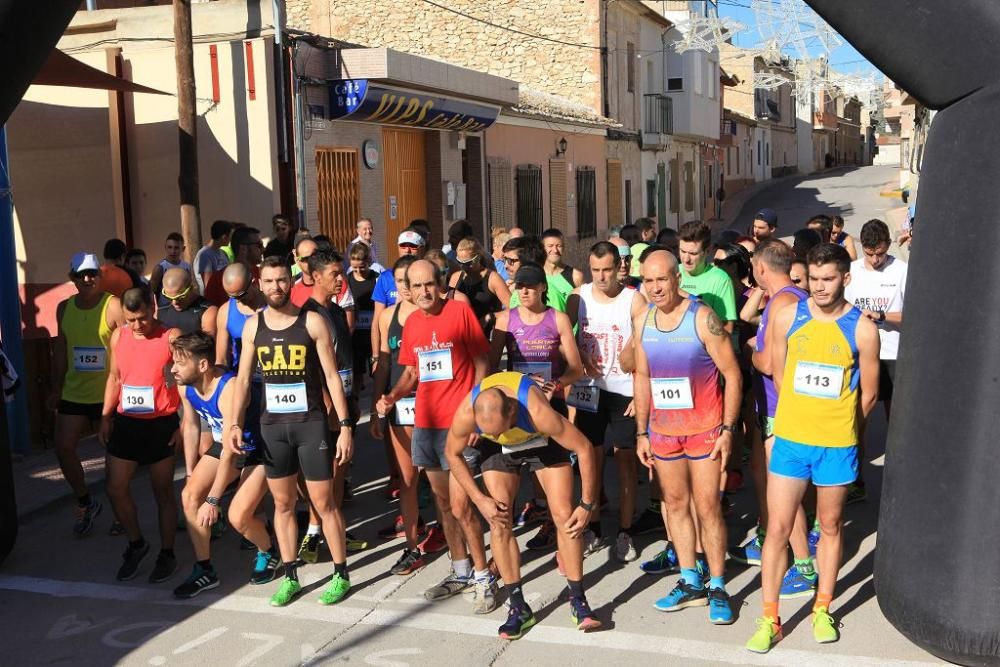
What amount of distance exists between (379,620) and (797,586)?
207 cm

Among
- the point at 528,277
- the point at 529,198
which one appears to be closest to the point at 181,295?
the point at 528,277

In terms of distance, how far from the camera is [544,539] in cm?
669

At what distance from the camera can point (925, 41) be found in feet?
14.7

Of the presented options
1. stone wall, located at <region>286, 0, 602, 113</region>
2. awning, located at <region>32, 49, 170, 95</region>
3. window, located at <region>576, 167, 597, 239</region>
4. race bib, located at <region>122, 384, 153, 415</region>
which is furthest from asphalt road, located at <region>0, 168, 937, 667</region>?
stone wall, located at <region>286, 0, 602, 113</region>

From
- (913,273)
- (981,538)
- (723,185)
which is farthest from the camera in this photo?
(723,185)

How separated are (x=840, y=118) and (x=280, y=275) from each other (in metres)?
89.4

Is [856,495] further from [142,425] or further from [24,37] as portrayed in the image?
[24,37]

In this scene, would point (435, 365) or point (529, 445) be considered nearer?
point (529, 445)

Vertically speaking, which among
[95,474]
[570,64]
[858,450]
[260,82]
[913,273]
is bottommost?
[95,474]

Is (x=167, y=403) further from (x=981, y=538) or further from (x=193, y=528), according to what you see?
(x=981, y=538)

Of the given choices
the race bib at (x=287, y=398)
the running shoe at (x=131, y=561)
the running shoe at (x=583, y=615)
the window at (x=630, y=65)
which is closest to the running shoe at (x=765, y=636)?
the running shoe at (x=583, y=615)

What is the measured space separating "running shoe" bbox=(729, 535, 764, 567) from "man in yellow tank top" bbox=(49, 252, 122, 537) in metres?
3.93

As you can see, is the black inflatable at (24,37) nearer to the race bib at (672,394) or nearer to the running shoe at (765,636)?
the race bib at (672,394)

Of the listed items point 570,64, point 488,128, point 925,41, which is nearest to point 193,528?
point 925,41
